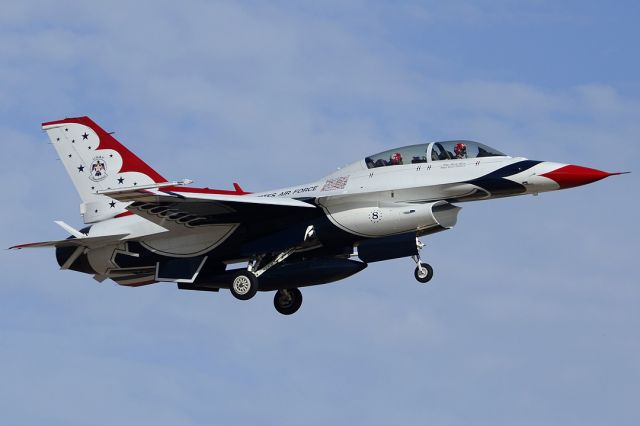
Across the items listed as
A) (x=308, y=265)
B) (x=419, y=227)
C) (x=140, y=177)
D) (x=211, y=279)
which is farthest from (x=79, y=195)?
(x=419, y=227)

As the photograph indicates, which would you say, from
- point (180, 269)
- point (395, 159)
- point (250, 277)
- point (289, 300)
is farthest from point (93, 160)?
point (395, 159)

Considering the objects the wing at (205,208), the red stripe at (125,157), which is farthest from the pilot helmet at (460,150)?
the red stripe at (125,157)

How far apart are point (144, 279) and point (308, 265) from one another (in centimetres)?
418

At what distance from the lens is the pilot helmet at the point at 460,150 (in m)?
26.0

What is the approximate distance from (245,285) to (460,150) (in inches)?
205

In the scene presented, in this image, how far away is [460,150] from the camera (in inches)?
1027

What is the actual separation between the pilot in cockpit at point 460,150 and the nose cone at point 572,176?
5.69 feet

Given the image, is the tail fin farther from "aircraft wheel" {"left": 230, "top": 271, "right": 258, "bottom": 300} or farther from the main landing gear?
the main landing gear

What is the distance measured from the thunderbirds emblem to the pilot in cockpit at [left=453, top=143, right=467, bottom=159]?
8153 mm

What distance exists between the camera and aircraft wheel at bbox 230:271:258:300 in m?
26.7

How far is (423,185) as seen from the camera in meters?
25.7

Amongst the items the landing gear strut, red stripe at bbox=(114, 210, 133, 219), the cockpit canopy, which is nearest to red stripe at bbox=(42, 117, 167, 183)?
red stripe at bbox=(114, 210, 133, 219)

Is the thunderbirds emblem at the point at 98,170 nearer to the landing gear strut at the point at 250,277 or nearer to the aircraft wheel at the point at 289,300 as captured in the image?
the landing gear strut at the point at 250,277

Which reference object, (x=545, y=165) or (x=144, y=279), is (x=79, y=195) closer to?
(x=144, y=279)
